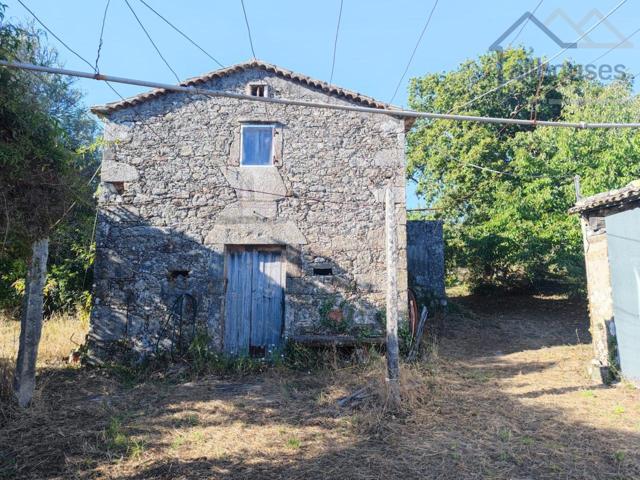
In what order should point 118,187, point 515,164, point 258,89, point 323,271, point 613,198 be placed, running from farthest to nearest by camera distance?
point 515,164 < point 258,89 < point 118,187 < point 323,271 < point 613,198

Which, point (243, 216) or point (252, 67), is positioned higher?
point (252, 67)

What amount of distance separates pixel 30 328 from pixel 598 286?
7.87m

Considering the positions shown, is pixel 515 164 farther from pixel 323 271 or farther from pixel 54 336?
pixel 54 336

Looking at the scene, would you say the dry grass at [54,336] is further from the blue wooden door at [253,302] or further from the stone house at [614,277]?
the stone house at [614,277]

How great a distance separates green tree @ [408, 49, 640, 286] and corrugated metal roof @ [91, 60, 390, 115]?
304cm

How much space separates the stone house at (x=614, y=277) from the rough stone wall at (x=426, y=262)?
378cm

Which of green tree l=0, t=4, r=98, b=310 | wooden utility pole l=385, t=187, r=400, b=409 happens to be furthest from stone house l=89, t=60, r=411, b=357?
green tree l=0, t=4, r=98, b=310

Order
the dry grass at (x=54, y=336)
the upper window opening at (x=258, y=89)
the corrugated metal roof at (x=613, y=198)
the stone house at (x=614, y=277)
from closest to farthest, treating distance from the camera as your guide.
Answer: the corrugated metal roof at (x=613, y=198), the stone house at (x=614, y=277), the dry grass at (x=54, y=336), the upper window opening at (x=258, y=89)

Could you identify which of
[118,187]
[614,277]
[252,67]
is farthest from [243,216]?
[614,277]

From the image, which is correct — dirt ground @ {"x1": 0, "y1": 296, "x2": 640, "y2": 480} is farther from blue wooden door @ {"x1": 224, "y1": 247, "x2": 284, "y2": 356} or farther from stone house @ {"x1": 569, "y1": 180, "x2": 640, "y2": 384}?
blue wooden door @ {"x1": 224, "y1": 247, "x2": 284, "y2": 356}

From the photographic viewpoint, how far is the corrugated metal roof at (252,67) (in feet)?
24.9

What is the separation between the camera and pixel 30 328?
4992 millimetres

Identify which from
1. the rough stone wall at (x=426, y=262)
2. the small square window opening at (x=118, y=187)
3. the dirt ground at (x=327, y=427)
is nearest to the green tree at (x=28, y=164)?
the dirt ground at (x=327, y=427)

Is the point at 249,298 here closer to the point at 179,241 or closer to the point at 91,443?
the point at 179,241
